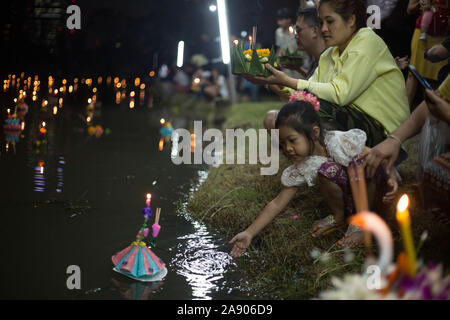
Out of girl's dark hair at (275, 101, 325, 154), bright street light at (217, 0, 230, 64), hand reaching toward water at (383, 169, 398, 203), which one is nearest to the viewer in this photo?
hand reaching toward water at (383, 169, 398, 203)

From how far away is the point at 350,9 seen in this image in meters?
3.12

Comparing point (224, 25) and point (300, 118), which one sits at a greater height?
point (224, 25)

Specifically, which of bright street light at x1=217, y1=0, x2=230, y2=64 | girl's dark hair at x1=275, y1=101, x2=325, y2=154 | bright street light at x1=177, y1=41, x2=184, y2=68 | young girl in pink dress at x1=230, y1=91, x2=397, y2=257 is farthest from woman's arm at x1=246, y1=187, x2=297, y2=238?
bright street light at x1=177, y1=41, x2=184, y2=68

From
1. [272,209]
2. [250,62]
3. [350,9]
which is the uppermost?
[350,9]

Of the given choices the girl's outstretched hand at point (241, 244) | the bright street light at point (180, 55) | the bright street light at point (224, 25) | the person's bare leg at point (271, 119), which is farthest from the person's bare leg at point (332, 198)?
the bright street light at point (180, 55)

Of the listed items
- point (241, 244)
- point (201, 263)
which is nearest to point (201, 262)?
point (201, 263)

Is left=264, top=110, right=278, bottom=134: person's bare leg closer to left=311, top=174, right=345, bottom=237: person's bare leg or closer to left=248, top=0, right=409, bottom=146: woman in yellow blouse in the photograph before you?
left=248, top=0, right=409, bottom=146: woman in yellow blouse

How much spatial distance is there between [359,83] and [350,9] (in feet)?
1.66

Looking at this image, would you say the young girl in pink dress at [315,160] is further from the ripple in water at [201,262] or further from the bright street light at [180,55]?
the bright street light at [180,55]

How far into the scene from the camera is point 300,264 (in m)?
2.70

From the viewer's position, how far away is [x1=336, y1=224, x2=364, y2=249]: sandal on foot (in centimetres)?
275

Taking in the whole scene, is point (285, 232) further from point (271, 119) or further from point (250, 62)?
point (250, 62)

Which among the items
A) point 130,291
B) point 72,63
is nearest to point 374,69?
point 130,291

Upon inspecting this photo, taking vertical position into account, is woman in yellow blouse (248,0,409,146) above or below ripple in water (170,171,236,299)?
above
